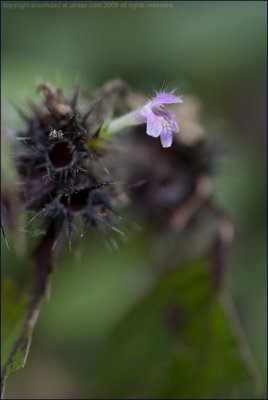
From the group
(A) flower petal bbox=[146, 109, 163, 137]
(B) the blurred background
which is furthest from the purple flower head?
(B) the blurred background

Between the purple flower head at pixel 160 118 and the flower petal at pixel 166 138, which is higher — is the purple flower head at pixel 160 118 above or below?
above

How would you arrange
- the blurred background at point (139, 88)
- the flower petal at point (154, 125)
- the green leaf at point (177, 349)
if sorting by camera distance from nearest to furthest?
the flower petal at point (154, 125), the green leaf at point (177, 349), the blurred background at point (139, 88)

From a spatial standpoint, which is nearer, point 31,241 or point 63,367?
point 31,241

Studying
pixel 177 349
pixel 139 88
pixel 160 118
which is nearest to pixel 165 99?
pixel 160 118

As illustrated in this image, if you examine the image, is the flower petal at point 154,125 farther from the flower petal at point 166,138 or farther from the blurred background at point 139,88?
the blurred background at point 139,88

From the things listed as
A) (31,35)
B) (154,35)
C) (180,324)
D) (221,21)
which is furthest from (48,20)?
(180,324)

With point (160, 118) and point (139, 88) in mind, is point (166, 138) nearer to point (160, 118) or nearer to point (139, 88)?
point (160, 118)

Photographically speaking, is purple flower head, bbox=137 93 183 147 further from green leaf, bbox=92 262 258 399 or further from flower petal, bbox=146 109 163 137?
green leaf, bbox=92 262 258 399

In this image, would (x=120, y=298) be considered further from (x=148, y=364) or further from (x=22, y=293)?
(x=22, y=293)

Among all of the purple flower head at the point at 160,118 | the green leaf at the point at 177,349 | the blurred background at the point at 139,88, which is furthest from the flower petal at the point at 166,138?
the blurred background at the point at 139,88
